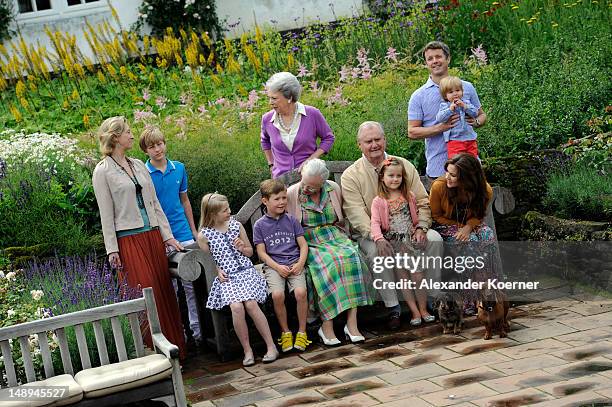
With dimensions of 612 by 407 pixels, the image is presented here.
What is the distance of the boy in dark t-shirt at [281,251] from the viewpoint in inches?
272

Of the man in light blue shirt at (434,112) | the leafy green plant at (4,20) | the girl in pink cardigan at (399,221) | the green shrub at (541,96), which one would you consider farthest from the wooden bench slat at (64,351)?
the leafy green plant at (4,20)

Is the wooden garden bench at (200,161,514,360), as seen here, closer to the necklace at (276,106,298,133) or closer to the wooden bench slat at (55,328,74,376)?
the necklace at (276,106,298,133)

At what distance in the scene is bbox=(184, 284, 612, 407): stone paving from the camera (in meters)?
5.54

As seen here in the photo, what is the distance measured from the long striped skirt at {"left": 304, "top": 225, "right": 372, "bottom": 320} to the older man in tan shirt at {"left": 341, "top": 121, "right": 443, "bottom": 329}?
0.49 feet

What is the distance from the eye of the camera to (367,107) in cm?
939

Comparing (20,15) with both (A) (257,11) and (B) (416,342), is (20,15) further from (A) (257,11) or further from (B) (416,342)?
(B) (416,342)

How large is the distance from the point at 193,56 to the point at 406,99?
122 inches

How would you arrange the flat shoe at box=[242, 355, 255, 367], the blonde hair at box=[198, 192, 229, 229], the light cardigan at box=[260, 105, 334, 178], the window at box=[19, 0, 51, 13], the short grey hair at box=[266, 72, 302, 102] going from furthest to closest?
the window at box=[19, 0, 51, 13], the light cardigan at box=[260, 105, 334, 178], the short grey hair at box=[266, 72, 302, 102], the blonde hair at box=[198, 192, 229, 229], the flat shoe at box=[242, 355, 255, 367]

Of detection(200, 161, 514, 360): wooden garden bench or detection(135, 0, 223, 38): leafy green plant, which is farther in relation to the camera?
detection(135, 0, 223, 38): leafy green plant

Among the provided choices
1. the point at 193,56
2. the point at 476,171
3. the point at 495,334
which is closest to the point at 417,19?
the point at 193,56

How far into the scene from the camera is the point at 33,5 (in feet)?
47.3

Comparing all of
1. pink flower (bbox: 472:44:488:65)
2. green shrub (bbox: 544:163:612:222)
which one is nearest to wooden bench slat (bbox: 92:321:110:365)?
green shrub (bbox: 544:163:612:222)

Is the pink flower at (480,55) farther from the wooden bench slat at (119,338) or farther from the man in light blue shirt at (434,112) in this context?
the wooden bench slat at (119,338)

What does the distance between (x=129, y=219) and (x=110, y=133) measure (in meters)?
0.59
